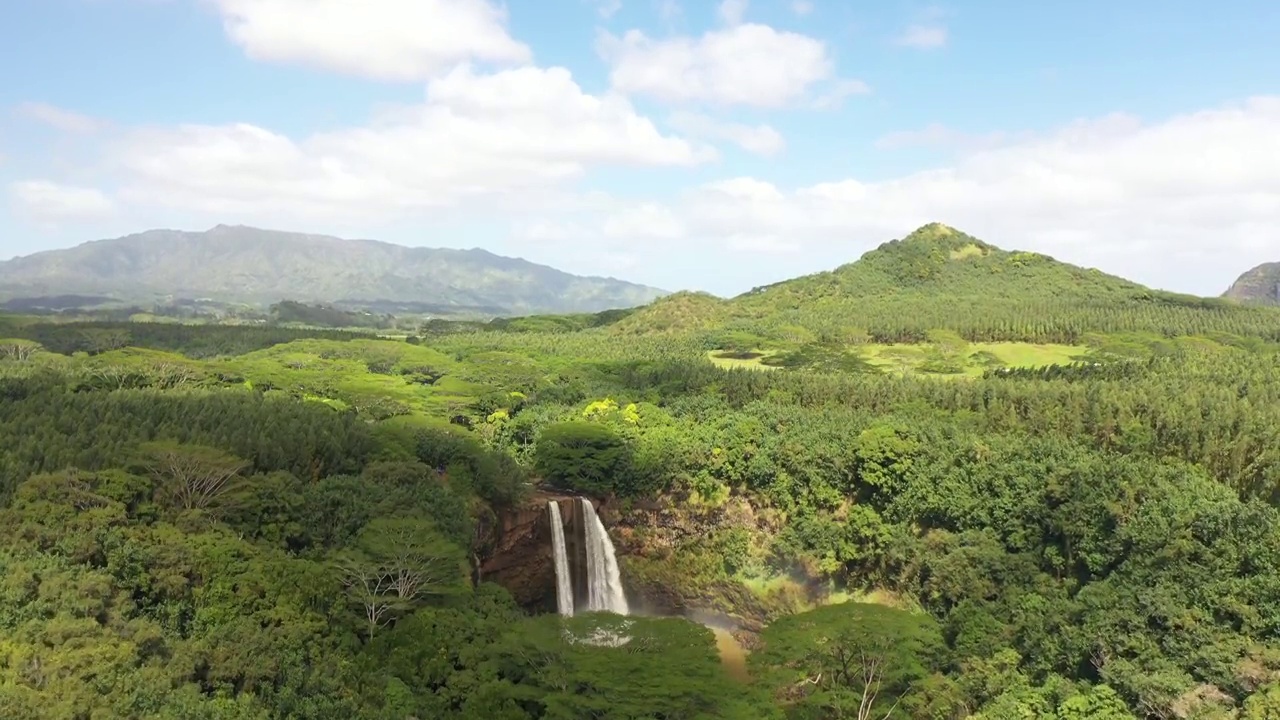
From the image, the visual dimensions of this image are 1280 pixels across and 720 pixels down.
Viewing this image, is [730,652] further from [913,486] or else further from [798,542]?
[913,486]

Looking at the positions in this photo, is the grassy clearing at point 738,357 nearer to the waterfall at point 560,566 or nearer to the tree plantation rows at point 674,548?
the tree plantation rows at point 674,548

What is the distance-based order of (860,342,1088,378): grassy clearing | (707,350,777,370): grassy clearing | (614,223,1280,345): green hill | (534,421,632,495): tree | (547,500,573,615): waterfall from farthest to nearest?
(614,223,1280,345): green hill, (707,350,777,370): grassy clearing, (860,342,1088,378): grassy clearing, (534,421,632,495): tree, (547,500,573,615): waterfall

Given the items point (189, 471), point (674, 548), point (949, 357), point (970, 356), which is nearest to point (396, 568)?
point (189, 471)

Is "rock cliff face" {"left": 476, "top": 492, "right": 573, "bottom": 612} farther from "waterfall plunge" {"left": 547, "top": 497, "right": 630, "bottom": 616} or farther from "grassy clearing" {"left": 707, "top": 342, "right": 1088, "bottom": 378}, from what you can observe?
"grassy clearing" {"left": 707, "top": 342, "right": 1088, "bottom": 378}

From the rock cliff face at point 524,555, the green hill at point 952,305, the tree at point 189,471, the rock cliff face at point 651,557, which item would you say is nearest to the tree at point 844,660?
the rock cliff face at point 651,557

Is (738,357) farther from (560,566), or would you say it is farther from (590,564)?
(560,566)

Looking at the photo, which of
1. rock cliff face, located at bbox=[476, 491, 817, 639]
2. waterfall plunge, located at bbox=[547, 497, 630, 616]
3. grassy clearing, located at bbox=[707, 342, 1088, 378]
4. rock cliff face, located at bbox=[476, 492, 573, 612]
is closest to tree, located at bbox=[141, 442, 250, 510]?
rock cliff face, located at bbox=[476, 491, 817, 639]
